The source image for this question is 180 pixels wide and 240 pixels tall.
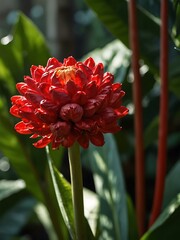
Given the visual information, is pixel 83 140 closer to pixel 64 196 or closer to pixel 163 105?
pixel 64 196

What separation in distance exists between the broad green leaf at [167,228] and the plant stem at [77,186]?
5.7 inches

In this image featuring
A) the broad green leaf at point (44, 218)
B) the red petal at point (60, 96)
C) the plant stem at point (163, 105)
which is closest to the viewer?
the red petal at point (60, 96)

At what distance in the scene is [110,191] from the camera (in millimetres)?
1023

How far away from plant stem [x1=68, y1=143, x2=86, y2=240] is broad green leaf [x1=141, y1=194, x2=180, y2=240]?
0.15 meters

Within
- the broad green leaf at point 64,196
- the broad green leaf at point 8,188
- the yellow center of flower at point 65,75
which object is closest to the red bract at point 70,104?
the yellow center of flower at point 65,75

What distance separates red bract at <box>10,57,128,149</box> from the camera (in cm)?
60

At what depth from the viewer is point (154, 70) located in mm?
1128

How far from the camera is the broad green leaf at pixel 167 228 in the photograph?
81 cm

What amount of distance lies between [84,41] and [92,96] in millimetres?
2262

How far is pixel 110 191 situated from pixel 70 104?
0.45m

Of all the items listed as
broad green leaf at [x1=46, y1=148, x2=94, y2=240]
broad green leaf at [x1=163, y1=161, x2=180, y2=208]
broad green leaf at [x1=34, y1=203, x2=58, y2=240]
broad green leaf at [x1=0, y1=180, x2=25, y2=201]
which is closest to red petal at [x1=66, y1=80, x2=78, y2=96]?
broad green leaf at [x1=46, y1=148, x2=94, y2=240]

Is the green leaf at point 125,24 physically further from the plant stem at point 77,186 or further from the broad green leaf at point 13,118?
the plant stem at point 77,186

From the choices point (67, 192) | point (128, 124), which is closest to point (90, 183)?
point (128, 124)

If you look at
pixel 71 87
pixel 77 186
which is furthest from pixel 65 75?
pixel 77 186
